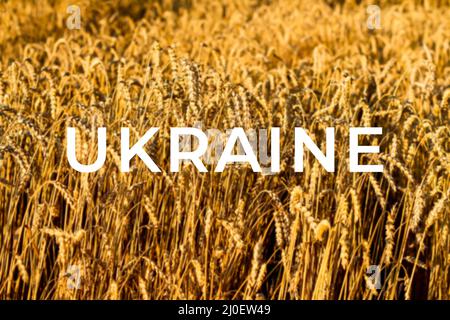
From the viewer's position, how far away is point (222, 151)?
2.28 metres

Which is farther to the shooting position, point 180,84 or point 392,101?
point 392,101

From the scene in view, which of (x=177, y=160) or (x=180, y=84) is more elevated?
(x=180, y=84)

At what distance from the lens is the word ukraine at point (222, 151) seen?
2105mm

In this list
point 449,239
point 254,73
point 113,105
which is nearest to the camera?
point 449,239

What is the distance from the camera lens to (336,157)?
8.14 ft

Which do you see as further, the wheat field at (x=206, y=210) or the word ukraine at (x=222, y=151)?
the word ukraine at (x=222, y=151)

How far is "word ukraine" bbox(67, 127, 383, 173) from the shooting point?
211cm

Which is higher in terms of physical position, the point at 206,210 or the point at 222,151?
the point at 222,151

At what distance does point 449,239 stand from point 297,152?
1.61 ft

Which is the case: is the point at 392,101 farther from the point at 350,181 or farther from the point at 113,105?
the point at 113,105

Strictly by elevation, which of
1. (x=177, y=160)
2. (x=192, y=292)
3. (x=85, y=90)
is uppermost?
(x=85, y=90)

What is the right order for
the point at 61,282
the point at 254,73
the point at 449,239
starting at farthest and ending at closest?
the point at 254,73
the point at 449,239
the point at 61,282

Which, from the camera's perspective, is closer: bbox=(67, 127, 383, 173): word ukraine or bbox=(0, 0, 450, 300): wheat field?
bbox=(0, 0, 450, 300): wheat field

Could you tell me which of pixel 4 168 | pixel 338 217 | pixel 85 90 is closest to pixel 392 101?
pixel 338 217
